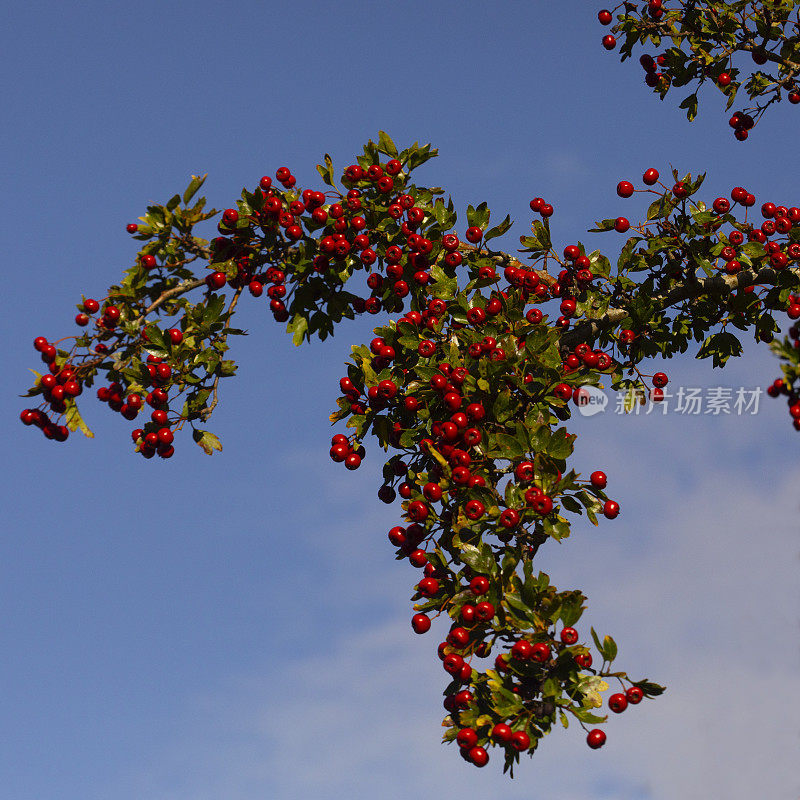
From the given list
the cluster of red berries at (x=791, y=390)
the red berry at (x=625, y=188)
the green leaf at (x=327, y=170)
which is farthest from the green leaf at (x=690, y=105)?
the cluster of red berries at (x=791, y=390)

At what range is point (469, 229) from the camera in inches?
381

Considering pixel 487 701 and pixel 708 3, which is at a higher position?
pixel 708 3

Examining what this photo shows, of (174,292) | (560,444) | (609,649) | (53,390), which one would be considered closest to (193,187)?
(174,292)

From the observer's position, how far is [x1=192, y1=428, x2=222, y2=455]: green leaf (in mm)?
8984

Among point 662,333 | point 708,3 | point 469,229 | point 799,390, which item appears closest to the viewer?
point 799,390

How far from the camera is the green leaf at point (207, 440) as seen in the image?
898 centimetres

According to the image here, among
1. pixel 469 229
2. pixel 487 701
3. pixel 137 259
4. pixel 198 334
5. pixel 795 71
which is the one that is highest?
pixel 795 71

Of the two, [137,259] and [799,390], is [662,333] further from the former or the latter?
[137,259]

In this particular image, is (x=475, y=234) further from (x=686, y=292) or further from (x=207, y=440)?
(x=207, y=440)

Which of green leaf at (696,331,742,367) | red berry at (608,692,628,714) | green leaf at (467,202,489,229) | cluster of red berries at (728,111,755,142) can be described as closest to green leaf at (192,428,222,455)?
green leaf at (467,202,489,229)

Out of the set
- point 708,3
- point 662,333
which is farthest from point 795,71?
point 662,333

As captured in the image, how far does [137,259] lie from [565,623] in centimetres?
525

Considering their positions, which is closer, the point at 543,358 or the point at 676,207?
the point at 543,358

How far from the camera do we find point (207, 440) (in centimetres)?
900
